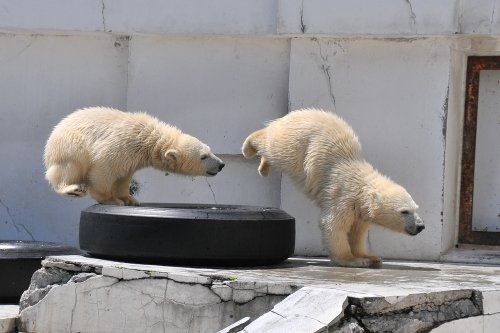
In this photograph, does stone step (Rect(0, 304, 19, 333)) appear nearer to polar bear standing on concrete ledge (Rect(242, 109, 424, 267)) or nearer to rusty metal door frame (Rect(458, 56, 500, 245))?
polar bear standing on concrete ledge (Rect(242, 109, 424, 267))

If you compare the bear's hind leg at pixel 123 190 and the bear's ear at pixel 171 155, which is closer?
the bear's ear at pixel 171 155

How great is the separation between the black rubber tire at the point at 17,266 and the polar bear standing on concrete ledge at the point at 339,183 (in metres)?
1.41

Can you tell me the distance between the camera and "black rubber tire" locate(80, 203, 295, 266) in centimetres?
549

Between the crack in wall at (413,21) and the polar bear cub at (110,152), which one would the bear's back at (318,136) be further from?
the crack in wall at (413,21)

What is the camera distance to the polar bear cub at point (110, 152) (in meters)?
6.00

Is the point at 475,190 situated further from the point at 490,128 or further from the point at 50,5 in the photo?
the point at 50,5

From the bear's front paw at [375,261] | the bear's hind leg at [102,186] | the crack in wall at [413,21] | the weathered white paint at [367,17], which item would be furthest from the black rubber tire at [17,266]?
the crack in wall at [413,21]

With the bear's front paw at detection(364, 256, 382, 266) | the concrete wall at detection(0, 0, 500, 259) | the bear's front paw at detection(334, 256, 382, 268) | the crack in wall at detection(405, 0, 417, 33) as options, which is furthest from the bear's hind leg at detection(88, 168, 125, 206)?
the crack in wall at detection(405, 0, 417, 33)

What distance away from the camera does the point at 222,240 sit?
18.1 ft

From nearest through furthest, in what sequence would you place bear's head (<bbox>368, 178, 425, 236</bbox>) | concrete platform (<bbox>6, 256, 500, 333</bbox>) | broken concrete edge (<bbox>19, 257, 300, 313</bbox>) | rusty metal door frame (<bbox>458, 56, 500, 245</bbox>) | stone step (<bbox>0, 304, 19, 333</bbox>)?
1. concrete platform (<bbox>6, 256, 500, 333</bbox>)
2. broken concrete edge (<bbox>19, 257, 300, 313</bbox>)
3. stone step (<bbox>0, 304, 19, 333</bbox>)
4. bear's head (<bbox>368, 178, 425, 236</bbox>)
5. rusty metal door frame (<bbox>458, 56, 500, 245</bbox>)

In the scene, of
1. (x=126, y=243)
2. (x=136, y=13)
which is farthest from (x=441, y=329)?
(x=136, y=13)

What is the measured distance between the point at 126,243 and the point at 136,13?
1994 mm

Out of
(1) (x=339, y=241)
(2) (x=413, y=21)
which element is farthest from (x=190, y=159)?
(2) (x=413, y=21)

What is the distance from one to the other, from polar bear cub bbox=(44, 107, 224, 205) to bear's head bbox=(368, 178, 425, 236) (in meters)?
1.00
